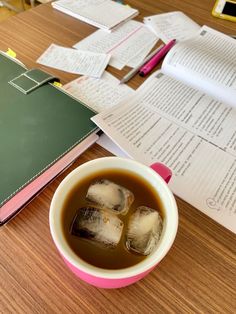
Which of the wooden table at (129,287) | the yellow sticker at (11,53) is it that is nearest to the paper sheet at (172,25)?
the yellow sticker at (11,53)

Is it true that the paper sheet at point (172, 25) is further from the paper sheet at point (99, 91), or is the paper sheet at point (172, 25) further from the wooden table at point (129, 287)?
the wooden table at point (129, 287)

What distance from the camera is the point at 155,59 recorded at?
2.31ft

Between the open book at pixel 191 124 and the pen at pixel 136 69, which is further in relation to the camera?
the pen at pixel 136 69

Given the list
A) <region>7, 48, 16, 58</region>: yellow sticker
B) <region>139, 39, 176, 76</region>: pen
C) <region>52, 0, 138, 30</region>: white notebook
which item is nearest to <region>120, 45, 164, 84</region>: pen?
<region>139, 39, 176, 76</region>: pen

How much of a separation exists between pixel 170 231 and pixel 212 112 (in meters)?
0.36

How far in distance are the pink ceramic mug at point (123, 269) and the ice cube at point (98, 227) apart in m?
0.03

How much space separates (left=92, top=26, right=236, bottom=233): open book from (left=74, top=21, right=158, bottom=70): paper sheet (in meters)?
0.09

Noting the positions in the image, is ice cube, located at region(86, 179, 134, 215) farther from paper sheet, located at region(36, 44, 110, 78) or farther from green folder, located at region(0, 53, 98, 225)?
paper sheet, located at region(36, 44, 110, 78)

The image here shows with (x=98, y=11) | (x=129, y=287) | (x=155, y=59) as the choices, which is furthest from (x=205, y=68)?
(x=129, y=287)

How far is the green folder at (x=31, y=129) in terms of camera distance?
42 cm

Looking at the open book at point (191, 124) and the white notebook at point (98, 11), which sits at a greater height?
the white notebook at point (98, 11)

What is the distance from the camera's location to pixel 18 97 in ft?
1.76

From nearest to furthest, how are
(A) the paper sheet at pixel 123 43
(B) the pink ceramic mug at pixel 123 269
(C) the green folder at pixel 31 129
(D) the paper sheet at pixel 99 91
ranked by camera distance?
(B) the pink ceramic mug at pixel 123 269 → (C) the green folder at pixel 31 129 → (D) the paper sheet at pixel 99 91 → (A) the paper sheet at pixel 123 43

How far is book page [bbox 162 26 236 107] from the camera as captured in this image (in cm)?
62
